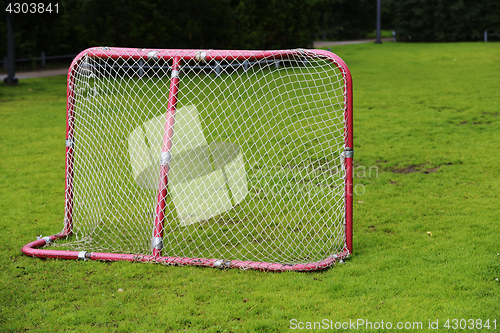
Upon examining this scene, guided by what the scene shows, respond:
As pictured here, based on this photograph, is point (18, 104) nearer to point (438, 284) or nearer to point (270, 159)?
point (270, 159)

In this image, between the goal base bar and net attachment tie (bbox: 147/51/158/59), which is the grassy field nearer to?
the goal base bar

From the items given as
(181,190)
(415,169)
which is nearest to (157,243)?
(181,190)

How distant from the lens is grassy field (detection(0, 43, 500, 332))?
351 centimetres

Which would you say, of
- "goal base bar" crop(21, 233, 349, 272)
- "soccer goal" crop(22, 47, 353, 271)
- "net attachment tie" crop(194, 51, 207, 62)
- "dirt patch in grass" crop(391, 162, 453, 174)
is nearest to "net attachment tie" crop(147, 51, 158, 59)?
"soccer goal" crop(22, 47, 353, 271)

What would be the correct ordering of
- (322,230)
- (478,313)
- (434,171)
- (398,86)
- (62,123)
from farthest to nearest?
(398,86) → (62,123) → (434,171) → (322,230) → (478,313)

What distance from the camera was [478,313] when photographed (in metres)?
3.42

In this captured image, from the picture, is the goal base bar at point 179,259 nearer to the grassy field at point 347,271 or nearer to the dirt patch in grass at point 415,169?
the grassy field at point 347,271

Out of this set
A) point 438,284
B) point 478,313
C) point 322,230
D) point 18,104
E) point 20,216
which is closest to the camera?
point 478,313

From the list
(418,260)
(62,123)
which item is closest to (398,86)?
(62,123)

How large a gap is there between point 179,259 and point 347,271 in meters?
1.37

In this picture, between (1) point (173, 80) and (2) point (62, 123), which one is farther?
(2) point (62, 123)

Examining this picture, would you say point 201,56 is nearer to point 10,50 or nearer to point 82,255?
point 82,255

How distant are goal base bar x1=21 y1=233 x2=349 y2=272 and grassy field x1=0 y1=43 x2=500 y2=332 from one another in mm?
65

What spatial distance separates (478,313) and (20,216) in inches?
174
